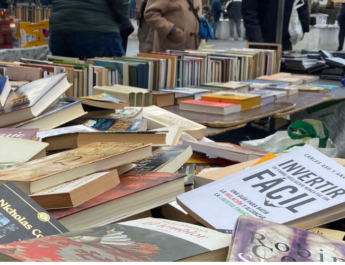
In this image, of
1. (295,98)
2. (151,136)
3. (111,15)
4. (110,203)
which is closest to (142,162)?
(151,136)

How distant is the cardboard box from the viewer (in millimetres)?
5273

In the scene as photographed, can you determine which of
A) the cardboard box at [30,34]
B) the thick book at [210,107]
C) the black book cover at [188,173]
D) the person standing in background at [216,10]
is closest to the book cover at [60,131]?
the black book cover at [188,173]

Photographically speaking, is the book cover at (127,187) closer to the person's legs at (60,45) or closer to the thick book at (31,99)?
the thick book at (31,99)

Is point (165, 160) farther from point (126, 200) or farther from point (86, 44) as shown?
point (86, 44)

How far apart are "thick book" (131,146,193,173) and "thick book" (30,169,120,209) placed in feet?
0.52

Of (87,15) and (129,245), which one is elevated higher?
(87,15)

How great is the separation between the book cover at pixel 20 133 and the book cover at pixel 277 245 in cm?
70

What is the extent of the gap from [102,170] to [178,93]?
6.21 ft

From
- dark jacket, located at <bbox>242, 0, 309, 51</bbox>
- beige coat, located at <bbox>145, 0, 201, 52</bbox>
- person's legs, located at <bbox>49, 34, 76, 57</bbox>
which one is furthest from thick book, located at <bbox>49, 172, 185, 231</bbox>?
dark jacket, located at <bbox>242, 0, 309, 51</bbox>

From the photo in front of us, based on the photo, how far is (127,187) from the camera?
1055 millimetres

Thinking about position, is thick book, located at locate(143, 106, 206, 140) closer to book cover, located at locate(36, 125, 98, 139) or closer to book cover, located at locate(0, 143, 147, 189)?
book cover, located at locate(36, 125, 98, 139)

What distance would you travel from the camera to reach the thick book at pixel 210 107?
8.55 feet

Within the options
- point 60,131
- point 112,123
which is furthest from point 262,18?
point 60,131

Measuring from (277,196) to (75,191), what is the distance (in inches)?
15.2
